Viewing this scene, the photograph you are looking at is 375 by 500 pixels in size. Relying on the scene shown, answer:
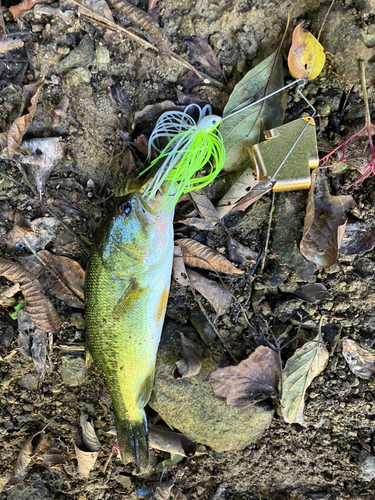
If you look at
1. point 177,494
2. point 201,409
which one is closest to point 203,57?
point 201,409

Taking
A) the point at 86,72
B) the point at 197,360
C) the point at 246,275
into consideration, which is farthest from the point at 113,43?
the point at 197,360

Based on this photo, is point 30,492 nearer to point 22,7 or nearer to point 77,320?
point 77,320

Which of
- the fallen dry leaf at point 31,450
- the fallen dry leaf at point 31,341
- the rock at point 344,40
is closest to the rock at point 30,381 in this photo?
the fallen dry leaf at point 31,341

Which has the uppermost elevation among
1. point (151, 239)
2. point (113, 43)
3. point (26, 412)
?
point (113, 43)

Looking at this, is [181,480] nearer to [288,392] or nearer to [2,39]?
[288,392]

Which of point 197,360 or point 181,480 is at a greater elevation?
point 197,360
